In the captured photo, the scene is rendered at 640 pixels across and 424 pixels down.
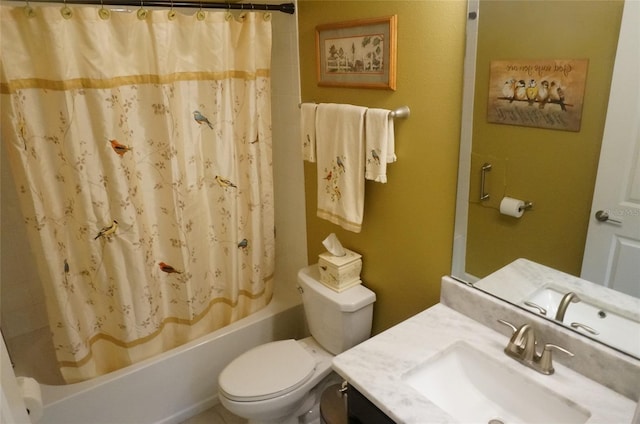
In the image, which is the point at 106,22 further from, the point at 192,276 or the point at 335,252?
the point at 335,252

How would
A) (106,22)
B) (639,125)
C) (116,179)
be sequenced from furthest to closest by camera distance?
(116,179) → (106,22) → (639,125)

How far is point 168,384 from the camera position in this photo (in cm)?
204

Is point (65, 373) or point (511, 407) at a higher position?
point (511, 407)

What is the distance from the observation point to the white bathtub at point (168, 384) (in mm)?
1832

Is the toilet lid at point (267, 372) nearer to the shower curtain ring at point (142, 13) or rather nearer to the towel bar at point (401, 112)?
the towel bar at point (401, 112)

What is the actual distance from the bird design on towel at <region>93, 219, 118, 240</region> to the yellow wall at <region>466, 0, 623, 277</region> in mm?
1410

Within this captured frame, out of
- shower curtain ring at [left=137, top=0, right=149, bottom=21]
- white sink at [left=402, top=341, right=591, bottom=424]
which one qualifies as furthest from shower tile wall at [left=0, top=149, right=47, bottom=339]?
white sink at [left=402, top=341, right=591, bottom=424]

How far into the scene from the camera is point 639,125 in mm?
1053

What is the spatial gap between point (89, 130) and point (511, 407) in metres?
1.75

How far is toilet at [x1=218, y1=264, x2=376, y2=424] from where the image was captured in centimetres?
174

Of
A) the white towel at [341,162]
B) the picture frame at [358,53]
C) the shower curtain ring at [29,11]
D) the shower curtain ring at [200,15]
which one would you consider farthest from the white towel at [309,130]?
the shower curtain ring at [29,11]

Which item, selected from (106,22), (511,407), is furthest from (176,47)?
(511,407)

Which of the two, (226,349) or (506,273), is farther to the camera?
(226,349)

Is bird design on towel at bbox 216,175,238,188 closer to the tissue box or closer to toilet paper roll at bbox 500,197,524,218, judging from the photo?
the tissue box
